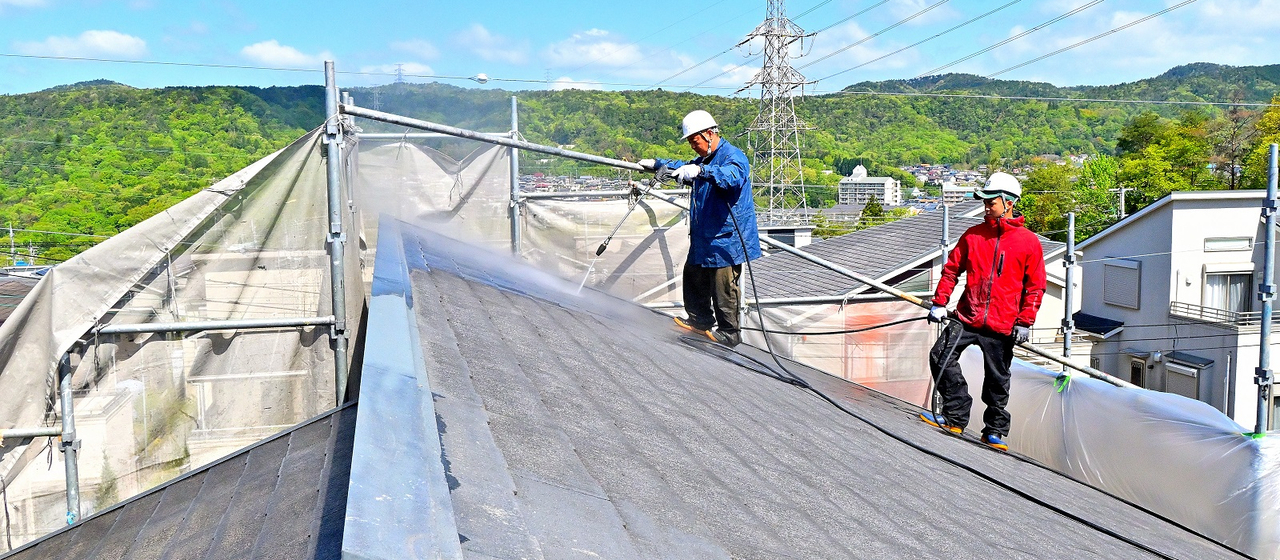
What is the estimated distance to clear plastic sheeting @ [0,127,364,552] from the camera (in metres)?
4.48

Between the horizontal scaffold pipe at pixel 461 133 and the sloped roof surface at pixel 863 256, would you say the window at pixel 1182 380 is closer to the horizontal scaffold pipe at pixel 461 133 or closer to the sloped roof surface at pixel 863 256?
the sloped roof surface at pixel 863 256

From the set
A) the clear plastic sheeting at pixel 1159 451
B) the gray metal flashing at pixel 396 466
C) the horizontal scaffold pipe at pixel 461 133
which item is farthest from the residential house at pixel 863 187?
the gray metal flashing at pixel 396 466

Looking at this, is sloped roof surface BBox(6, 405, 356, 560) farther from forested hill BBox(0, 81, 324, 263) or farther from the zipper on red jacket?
forested hill BBox(0, 81, 324, 263)

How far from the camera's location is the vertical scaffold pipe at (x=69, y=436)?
4.39 metres

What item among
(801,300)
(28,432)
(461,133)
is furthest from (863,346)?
(28,432)

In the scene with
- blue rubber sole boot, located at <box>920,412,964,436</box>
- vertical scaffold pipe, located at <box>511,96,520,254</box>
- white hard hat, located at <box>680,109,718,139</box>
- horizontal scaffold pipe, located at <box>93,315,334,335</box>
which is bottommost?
blue rubber sole boot, located at <box>920,412,964,436</box>

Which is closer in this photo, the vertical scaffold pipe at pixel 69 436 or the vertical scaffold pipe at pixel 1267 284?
the vertical scaffold pipe at pixel 69 436

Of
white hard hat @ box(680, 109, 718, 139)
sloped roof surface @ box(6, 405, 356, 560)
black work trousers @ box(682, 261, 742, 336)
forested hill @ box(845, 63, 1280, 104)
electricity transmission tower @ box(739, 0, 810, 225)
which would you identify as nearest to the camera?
sloped roof surface @ box(6, 405, 356, 560)

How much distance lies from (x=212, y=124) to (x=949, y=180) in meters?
73.5

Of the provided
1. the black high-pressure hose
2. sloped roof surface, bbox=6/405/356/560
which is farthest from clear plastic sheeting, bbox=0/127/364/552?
the black high-pressure hose

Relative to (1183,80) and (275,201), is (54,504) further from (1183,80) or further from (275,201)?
(1183,80)

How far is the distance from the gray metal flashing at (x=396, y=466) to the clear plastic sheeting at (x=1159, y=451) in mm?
4690

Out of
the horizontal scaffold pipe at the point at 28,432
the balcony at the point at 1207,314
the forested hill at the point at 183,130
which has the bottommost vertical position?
the balcony at the point at 1207,314

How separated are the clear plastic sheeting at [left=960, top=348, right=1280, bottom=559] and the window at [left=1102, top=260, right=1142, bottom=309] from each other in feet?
66.5
